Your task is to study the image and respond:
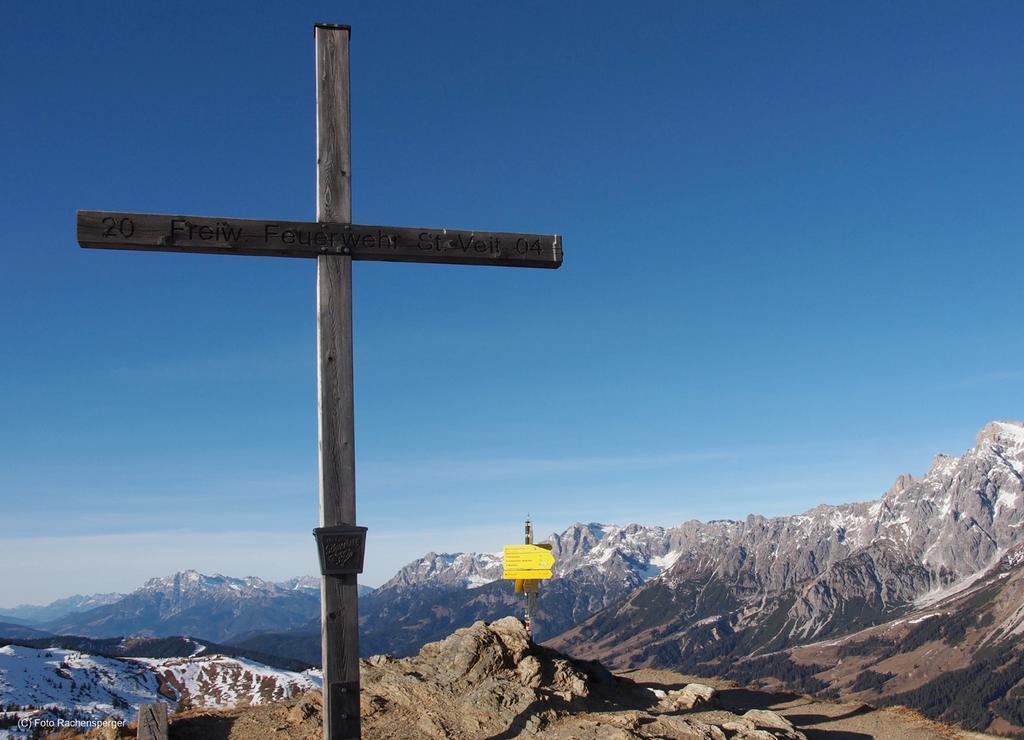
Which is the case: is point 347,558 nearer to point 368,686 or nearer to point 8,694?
point 368,686

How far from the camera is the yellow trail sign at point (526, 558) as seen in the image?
21656 mm

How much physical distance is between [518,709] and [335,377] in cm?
868

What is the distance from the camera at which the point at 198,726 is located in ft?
52.0

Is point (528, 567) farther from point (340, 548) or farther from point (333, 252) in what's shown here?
point (333, 252)

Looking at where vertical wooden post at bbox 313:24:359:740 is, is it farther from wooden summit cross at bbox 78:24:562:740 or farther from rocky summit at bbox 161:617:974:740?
rocky summit at bbox 161:617:974:740

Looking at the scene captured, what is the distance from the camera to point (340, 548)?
1102cm

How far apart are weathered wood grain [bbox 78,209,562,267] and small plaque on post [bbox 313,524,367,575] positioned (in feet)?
13.7

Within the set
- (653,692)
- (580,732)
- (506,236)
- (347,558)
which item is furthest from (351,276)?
(653,692)

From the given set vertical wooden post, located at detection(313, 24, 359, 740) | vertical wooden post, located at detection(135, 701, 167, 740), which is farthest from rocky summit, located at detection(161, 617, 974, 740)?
vertical wooden post, located at detection(313, 24, 359, 740)

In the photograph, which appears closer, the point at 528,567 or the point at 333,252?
the point at 333,252

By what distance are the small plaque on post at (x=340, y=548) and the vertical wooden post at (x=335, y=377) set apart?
5.8 inches

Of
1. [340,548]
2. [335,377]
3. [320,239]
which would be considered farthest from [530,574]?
[320,239]

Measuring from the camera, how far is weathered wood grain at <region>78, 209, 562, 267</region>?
1095 centimetres

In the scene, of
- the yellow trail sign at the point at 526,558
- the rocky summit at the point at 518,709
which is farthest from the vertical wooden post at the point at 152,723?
the yellow trail sign at the point at 526,558
